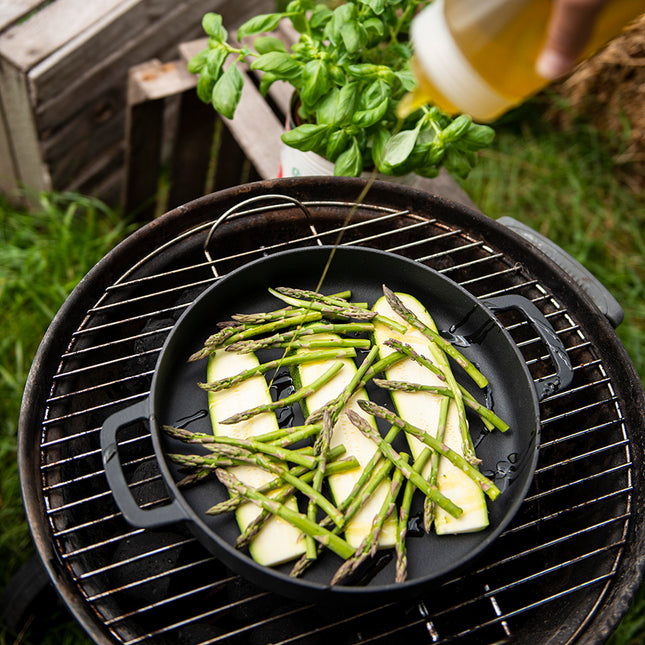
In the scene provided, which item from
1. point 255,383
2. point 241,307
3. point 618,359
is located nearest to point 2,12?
point 241,307

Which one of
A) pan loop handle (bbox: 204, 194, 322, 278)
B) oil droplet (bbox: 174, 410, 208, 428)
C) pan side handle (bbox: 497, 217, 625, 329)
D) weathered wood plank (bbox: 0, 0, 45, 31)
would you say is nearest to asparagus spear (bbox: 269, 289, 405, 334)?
pan loop handle (bbox: 204, 194, 322, 278)

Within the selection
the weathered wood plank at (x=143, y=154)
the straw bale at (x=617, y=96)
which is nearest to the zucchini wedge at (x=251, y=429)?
the weathered wood plank at (x=143, y=154)

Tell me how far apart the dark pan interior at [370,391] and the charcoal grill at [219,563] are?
140 millimetres

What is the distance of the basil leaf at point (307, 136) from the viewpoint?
8.39 feet

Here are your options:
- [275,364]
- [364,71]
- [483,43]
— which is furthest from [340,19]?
[275,364]

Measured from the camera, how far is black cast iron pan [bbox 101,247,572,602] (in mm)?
1895

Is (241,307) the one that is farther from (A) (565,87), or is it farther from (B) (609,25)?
(A) (565,87)

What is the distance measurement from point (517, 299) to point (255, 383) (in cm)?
117

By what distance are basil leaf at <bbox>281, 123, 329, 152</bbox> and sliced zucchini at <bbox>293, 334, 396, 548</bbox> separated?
33.2 inches

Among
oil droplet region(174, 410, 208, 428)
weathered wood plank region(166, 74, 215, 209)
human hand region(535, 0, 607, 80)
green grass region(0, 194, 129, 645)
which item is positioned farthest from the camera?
weathered wood plank region(166, 74, 215, 209)

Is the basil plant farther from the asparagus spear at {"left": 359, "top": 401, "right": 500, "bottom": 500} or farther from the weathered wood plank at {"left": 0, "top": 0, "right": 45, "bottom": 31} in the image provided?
the weathered wood plank at {"left": 0, "top": 0, "right": 45, "bottom": 31}

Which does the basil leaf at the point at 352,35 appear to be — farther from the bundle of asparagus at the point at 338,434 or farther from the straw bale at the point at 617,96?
the straw bale at the point at 617,96

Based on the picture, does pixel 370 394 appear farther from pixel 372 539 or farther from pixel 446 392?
pixel 372 539

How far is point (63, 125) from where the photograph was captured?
12.8 feet
